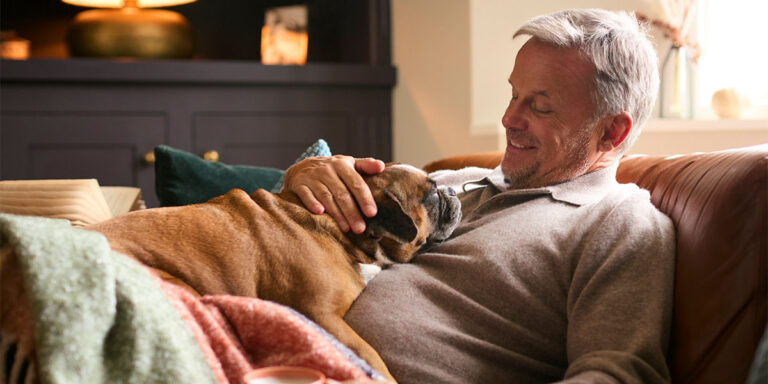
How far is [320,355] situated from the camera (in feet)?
3.69

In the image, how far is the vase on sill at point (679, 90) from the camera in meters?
3.20

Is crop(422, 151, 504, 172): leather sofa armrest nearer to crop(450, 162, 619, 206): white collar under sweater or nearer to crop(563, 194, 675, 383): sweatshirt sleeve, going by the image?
crop(450, 162, 619, 206): white collar under sweater

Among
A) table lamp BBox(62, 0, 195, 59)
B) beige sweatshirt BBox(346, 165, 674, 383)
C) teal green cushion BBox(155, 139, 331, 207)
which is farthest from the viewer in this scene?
table lamp BBox(62, 0, 195, 59)

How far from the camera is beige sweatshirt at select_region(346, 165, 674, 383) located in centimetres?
124

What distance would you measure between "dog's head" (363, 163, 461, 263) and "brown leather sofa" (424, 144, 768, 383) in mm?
540

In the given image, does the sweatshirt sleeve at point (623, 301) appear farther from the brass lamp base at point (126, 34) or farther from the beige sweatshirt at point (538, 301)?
the brass lamp base at point (126, 34)

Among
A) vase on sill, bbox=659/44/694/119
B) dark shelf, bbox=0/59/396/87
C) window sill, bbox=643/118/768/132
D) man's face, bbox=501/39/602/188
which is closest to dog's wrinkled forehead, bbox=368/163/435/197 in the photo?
man's face, bbox=501/39/602/188

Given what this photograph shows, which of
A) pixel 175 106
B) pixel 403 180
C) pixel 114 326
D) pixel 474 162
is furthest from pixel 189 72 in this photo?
pixel 114 326

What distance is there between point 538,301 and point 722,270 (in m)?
0.34

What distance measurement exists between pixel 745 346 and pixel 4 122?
3.49 metres

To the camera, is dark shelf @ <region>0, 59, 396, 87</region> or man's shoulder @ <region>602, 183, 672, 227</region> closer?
man's shoulder @ <region>602, 183, 672, 227</region>

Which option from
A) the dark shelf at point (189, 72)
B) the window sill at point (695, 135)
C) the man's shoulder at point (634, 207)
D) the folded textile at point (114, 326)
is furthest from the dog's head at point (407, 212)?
the dark shelf at point (189, 72)

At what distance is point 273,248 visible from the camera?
146 cm

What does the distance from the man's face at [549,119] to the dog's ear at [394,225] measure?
29cm
